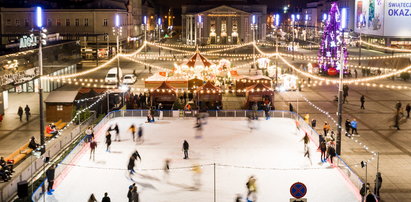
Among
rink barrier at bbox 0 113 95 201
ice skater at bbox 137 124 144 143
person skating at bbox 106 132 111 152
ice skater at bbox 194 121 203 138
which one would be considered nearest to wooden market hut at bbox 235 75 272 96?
ice skater at bbox 194 121 203 138

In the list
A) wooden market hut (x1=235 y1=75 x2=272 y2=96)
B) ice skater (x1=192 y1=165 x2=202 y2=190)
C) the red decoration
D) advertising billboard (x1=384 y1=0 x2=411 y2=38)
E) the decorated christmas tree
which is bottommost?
ice skater (x1=192 y1=165 x2=202 y2=190)

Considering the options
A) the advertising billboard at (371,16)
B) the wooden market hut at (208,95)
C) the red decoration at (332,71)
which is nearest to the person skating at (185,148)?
the wooden market hut at (208,95)

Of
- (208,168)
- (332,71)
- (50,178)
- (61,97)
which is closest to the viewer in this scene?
(50,178)

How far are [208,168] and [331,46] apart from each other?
40.4 m

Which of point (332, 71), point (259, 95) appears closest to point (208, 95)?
point (259, 95)

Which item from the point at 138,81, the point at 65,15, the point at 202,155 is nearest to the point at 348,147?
the point at 202,155

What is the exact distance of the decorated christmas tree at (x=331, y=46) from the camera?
2228 inches

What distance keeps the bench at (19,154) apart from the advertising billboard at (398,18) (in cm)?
5507

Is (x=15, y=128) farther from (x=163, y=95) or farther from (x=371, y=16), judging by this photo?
(x=371, y=16)

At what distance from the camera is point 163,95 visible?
3594 cm

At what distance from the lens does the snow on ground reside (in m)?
18.7

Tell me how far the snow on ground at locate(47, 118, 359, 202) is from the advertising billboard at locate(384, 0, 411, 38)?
43.4 m

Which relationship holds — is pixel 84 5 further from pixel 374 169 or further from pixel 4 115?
pixel 374 169

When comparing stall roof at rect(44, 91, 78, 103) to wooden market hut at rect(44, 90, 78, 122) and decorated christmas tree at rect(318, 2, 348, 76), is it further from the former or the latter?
decorated christmas tree at rect(318, 2, 348, 76)
